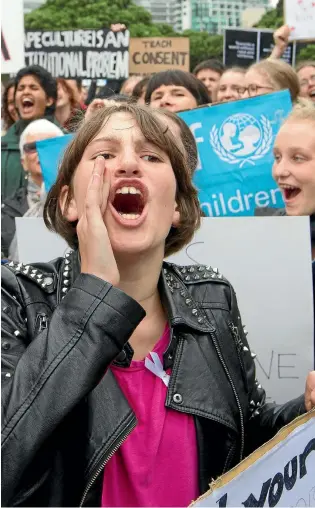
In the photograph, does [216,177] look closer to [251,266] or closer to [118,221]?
[251,266]

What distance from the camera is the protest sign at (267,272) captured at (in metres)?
2.47

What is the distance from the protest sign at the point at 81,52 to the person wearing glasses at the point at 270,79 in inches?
126

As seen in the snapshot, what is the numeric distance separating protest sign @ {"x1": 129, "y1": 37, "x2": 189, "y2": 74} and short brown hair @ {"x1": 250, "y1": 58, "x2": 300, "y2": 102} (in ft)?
16.1

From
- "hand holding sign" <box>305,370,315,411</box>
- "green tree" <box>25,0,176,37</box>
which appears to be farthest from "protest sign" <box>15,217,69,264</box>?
"green tree" <box>25,0,176,37</box>

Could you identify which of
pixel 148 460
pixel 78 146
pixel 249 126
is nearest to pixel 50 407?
pixel 148 460

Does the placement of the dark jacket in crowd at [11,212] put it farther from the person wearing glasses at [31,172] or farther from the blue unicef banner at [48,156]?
the blue unicef banner at [48,156]

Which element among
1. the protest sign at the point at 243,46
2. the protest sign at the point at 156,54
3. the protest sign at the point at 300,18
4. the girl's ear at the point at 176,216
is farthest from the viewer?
the protest sign at the point at 156,54

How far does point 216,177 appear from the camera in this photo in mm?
3717

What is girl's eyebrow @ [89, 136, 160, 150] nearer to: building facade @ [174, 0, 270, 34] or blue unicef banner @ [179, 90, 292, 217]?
blue unicef banner @ [179, 90, 292, 217]

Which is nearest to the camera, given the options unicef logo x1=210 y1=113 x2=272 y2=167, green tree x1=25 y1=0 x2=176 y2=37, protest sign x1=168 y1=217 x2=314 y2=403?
protest sign x1=168 y1=217 x2=314 y2=403

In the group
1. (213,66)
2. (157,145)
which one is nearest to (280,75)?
(213,66)

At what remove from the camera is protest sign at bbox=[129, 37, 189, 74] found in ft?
30.0

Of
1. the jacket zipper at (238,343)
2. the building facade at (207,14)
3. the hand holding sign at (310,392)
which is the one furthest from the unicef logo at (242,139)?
the building facade at (207,14)

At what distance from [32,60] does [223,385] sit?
701cm
